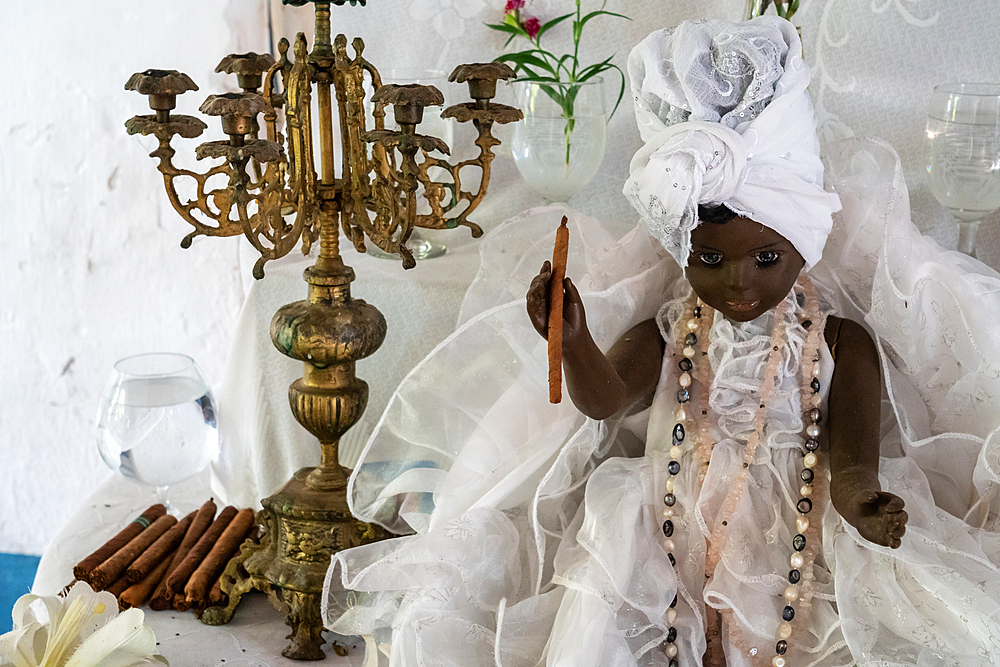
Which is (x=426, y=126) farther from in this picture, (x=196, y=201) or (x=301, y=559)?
(x=301, y=559)

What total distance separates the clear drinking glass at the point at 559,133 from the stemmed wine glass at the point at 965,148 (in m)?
0.34

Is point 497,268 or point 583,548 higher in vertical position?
point 497,268

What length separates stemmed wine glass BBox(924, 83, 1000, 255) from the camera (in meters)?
0.88

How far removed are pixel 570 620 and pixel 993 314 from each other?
0.46 m

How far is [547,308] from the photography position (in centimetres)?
76

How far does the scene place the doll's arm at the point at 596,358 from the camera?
0.76 m

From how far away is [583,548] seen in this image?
2.67ft

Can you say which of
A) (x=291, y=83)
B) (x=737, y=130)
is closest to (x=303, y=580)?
(x=291, y=83)

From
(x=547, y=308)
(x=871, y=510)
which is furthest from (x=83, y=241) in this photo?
(x=871, y=510)

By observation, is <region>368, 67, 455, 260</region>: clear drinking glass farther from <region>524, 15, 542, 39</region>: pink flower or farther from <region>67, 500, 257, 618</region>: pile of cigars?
<region>67, 500, 257, 618</region>: pile of cigars

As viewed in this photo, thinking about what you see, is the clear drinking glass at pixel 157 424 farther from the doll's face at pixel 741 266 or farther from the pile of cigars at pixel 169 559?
the doll's face at pixel 741 266

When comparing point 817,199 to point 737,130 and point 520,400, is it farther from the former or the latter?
point 520,400

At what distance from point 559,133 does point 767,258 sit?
12.1 inches

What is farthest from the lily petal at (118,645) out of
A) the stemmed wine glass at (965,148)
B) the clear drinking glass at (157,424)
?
the stemmed wine glass at (965,148)
